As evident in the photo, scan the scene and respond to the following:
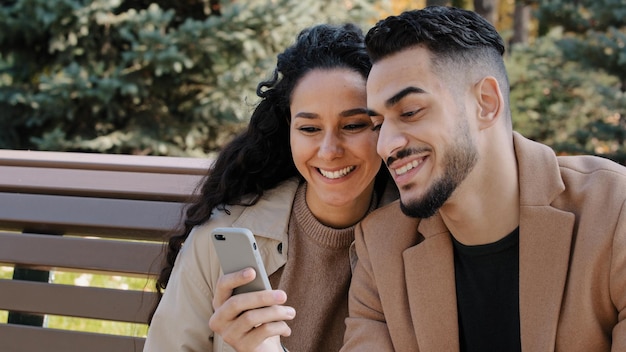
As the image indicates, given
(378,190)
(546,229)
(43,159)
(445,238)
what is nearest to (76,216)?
(43,159)

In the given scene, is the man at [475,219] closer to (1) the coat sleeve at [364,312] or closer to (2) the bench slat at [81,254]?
(1) the coat sleeve at [364,312]

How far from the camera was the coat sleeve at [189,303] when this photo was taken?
3090 mm

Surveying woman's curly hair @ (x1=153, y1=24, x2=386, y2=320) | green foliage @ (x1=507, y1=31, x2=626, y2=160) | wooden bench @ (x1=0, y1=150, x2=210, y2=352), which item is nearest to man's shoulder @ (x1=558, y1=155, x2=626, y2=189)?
woman's curly hair @ (x1=153, y1=24, x2=386, y2=320)

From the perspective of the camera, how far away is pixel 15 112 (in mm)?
9688

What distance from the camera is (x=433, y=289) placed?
Result: 9.13ft

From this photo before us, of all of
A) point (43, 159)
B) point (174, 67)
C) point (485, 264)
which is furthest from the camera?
point (174, 67)

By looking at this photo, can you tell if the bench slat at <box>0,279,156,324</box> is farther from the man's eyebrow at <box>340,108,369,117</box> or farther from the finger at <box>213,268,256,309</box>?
the man's eyebrow at <box>340,108,369,117</box>

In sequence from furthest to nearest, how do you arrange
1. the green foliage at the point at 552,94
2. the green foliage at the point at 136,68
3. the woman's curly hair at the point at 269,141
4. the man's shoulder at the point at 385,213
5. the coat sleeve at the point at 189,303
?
the green foliage at the point at 552,94 < the green foliage at the point at 136,68 < the woman's curly hair at the point at 269,141 < the coat sleeve at the point at 189,303 < the man's shoulder at the point at 385,213

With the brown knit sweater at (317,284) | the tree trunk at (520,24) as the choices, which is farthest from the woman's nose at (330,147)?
the tree trunk at (520,24)

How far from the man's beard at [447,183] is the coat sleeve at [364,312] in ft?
1.39

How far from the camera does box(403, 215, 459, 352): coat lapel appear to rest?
108 inches

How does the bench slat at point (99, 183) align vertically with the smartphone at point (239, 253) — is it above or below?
below

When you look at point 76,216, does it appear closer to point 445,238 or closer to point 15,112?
point 445,238

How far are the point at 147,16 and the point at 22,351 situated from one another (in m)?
5.77
